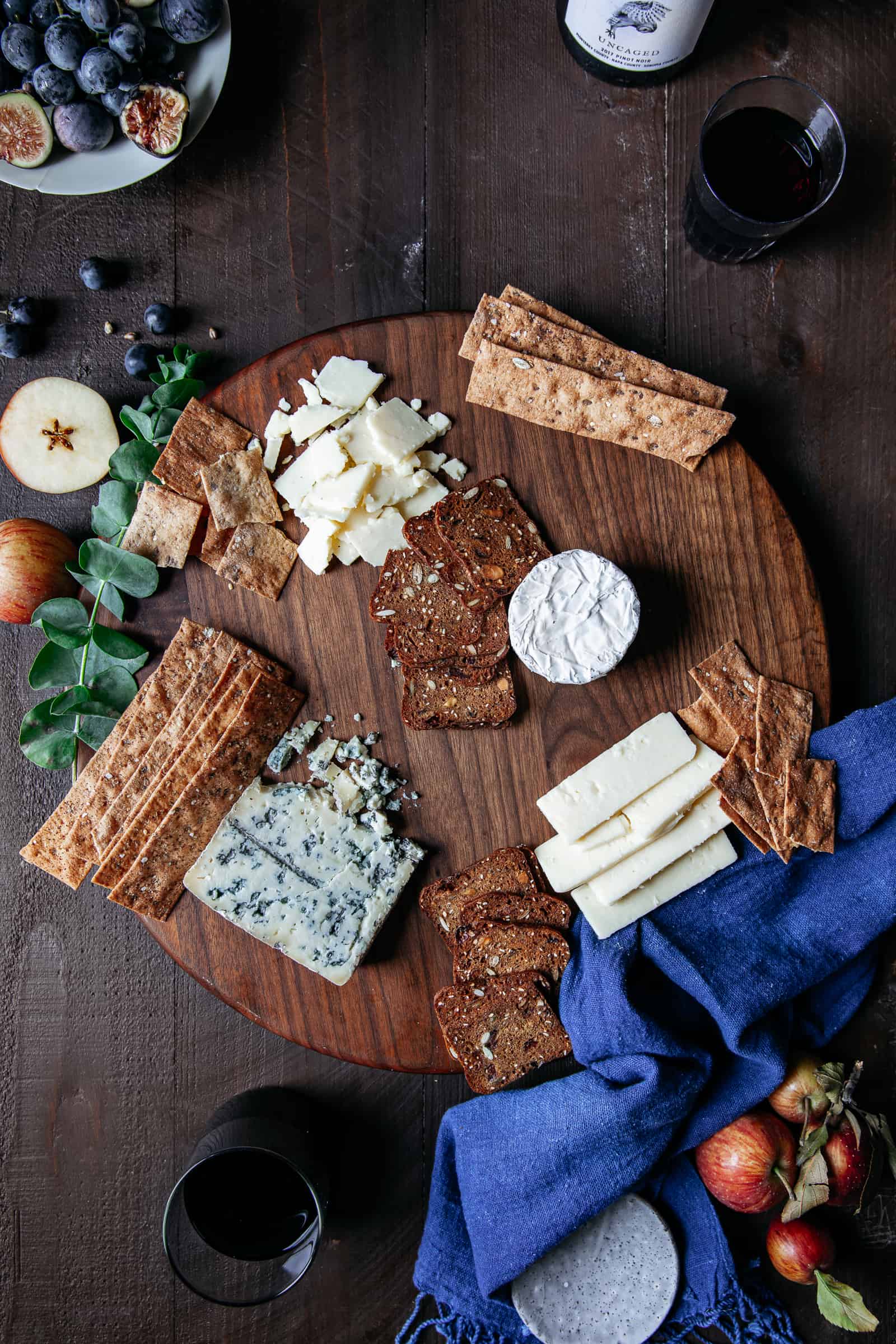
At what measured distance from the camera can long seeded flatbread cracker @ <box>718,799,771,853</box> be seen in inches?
58.6

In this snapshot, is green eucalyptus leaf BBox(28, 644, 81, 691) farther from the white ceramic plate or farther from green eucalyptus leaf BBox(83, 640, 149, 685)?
the white ceramic plate

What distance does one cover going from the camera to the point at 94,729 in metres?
1.59

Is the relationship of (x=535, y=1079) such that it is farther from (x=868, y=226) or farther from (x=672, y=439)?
(x=868, y=226)

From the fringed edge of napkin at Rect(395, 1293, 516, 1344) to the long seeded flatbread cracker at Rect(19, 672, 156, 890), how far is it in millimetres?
1028

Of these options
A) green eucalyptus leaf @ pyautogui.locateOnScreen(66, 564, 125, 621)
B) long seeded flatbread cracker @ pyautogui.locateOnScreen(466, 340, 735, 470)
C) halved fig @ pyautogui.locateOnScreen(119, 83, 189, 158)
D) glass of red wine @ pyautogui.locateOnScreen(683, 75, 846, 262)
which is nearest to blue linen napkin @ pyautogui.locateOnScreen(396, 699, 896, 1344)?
long seeded flatbread cracker @ pyautogui.locateOnScreen(466, 340, 735, 470)

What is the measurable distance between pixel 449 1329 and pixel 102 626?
4.62ft

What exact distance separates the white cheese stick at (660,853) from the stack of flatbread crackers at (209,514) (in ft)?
2.49

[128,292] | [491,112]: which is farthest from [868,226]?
[128,292]

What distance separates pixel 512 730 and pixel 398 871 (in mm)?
313

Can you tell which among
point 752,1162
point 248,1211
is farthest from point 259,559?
point 752,1162

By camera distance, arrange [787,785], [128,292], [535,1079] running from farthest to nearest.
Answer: [128,292], [535,1079], [787,785]

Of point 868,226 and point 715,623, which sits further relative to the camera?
point 868,226

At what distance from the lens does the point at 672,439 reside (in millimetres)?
1545

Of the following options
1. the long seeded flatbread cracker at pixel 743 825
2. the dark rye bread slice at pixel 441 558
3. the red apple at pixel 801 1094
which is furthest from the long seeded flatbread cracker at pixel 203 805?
the red apple at pixel 801 1094
